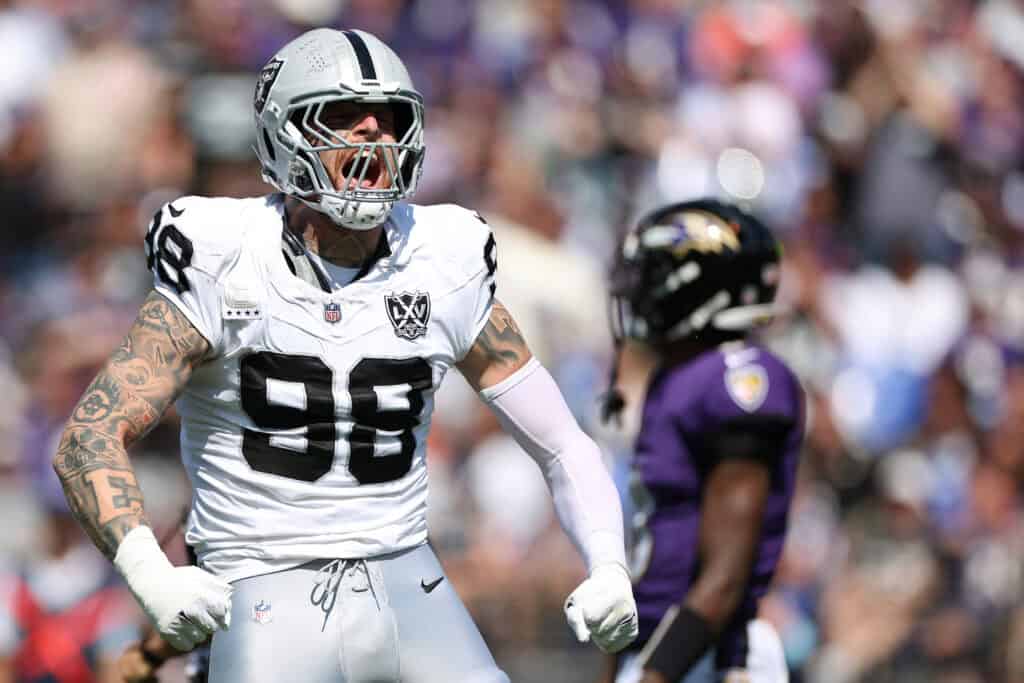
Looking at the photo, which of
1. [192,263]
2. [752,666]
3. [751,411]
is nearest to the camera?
[192,263]

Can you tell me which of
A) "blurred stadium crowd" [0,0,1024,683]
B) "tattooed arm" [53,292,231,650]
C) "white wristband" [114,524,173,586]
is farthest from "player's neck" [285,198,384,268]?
"blurred stadium crowd" [0,0,1024,683]

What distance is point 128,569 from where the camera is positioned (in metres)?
3.07

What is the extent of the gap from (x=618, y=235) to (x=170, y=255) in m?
5.26

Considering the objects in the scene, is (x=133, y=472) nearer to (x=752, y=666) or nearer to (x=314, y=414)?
(x=314, y=414)

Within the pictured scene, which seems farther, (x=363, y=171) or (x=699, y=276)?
(x=699, y=276)

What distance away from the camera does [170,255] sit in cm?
342

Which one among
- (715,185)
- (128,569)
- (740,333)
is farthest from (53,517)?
(715,185)

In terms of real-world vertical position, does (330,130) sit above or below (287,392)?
above

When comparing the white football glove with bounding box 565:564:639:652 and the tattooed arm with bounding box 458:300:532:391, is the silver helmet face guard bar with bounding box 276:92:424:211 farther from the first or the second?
the white football glove with bounding box 565:564:639:652

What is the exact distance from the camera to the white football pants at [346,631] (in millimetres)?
3395

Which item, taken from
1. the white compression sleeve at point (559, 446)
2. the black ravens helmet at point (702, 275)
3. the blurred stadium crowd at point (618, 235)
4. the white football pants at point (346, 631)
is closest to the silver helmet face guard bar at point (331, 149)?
the white compression sleeve at point (559, 446)

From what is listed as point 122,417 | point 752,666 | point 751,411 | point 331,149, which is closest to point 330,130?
point 331,149

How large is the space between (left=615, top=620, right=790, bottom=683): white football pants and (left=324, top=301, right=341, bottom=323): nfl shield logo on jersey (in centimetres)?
142

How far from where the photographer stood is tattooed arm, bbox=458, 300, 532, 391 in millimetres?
3750
